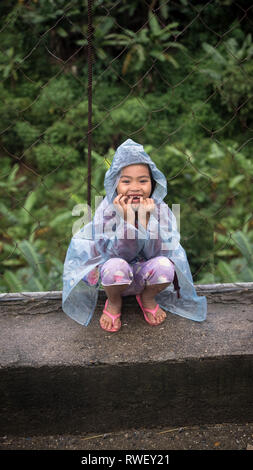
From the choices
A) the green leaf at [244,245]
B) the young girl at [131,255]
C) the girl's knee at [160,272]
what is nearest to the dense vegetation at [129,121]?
the green leaf at [244,245]

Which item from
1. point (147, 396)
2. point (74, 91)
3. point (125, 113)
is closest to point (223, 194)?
point (125, 113)

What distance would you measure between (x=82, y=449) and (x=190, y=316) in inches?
23.3

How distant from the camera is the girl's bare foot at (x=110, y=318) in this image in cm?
166

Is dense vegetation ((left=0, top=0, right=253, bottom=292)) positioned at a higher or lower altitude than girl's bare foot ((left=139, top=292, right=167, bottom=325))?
higher

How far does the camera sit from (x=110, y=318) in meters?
1.67

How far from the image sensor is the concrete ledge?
1.53 metres

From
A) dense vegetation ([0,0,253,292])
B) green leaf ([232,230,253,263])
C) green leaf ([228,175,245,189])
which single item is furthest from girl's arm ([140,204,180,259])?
green leaf ([228,175,245,189])

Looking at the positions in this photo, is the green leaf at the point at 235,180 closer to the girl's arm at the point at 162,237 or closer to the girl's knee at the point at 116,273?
the girl's arm at the point at 162,237

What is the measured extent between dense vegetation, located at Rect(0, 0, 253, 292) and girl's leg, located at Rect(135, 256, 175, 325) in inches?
41.2

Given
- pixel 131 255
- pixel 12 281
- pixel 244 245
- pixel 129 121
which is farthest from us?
pixel 129 121

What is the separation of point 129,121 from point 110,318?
2.64 metres

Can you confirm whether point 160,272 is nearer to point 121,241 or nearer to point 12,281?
point 121,241

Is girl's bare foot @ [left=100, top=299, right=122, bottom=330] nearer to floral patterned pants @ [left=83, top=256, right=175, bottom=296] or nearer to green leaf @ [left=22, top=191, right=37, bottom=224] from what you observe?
floral patterned pants @ [left=83, top=256, right=175, bottom=296]

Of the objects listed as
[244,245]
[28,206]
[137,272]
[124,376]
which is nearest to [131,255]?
[137,272]
